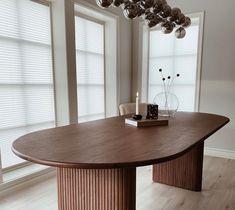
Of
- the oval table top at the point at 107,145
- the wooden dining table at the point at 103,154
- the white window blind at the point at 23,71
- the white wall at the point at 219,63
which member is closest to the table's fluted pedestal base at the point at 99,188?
the wooden dining table at the point at 103,154

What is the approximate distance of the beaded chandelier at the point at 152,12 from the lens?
170cm

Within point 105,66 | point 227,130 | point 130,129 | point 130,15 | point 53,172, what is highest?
point 130,15

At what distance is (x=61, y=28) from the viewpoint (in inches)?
103

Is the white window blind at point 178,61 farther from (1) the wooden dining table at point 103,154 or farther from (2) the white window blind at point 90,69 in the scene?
(1) the wooden dining table at point 103,154

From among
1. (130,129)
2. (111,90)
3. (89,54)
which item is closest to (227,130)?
(111,90)

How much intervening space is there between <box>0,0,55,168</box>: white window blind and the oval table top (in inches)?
43.2

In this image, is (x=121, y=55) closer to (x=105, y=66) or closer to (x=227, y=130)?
(x=105, y=66)

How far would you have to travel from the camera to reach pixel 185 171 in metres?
2.33

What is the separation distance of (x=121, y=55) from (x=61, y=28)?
1357 millimetres

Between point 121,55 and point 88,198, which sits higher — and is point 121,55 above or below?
above

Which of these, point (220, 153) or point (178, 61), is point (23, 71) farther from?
point (220, 153)

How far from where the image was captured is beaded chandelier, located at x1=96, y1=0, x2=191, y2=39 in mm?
1704

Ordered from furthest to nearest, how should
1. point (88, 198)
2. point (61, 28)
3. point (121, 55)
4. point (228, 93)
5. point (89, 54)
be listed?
point (121, 55), point (89, 54), point (228, 93), point (61, 28), point (88, 198)

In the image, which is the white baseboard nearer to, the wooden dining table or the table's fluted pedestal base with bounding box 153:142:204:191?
the table's fluted pedestal base with bounding box 153:142:204:191
